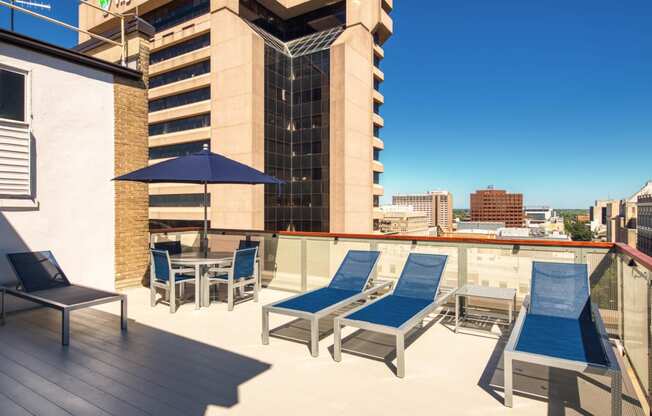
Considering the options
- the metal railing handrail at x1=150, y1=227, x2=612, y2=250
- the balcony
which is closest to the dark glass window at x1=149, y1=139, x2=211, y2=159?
the metal railing handrail at x1=150, y1=227, x2=612, y2=250

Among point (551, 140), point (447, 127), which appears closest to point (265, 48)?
point (447, 127)

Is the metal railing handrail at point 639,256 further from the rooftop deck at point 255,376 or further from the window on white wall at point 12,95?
the window on white wall at point 12,95

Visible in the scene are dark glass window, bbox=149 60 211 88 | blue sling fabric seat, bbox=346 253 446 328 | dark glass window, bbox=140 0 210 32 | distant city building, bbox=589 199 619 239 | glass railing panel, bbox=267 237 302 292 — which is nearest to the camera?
blue sling fabric seat, bbox=346 253 446 328

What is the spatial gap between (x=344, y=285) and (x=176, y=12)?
4341 centimetres

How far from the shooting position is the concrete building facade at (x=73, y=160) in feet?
20.1

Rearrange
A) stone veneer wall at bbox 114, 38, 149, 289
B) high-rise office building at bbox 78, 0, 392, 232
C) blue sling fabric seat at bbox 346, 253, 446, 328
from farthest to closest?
high-rise office building at bbox 78, 0, 392, 232 < stone veneer wall at bbox 114, 38, 149, 289 < blue sling fabric seat at bbox 346, 253, 446, 328

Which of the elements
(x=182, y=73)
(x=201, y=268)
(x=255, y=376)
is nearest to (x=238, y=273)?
(x=201, y=268)

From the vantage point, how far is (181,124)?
37.6 meters

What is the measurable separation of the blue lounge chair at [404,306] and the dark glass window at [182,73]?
3618 cm

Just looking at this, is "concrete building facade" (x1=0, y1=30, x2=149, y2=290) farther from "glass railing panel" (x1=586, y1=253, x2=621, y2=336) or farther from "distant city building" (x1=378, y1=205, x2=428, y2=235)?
"distant city building" (x1=378, y1=205, x2=428, y2=235)

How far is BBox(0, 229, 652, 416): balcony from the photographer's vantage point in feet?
10.1

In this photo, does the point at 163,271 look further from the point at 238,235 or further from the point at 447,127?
the point at 447,127

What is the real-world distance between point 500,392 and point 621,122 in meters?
92.1

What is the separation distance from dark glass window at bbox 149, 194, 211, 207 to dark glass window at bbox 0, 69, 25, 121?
2924 centimetres
